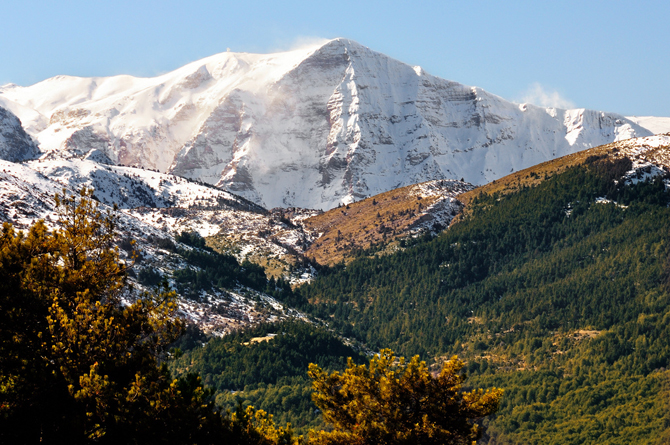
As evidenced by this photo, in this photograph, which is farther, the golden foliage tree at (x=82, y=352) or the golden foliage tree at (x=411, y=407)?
the golden foliage tree at (x=411, y=407)

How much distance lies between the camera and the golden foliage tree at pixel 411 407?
59.3 m

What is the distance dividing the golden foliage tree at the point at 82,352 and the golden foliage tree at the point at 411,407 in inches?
509

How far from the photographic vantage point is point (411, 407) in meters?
61.5

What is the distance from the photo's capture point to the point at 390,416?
60.6 metres

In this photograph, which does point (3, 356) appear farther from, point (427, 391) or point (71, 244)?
point (427, 391)

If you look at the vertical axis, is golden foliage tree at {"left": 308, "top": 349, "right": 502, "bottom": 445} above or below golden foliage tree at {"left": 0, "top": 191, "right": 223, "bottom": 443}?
below

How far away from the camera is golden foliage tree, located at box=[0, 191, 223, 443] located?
47.3 meters

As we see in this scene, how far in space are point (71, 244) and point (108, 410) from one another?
13.5 meters

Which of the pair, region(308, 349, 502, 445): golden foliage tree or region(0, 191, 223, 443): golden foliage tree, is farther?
region(308, 349, 502, 445): golden foliage tree

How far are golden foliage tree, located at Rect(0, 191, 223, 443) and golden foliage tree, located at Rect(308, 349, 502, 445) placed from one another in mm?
12924

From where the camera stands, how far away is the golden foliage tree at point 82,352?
47344 mm

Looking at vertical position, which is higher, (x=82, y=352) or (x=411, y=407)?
(x=82, y=352)

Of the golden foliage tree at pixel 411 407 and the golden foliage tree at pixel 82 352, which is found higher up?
the golden foliage tree at pixel 82 352

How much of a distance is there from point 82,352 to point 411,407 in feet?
89.0
